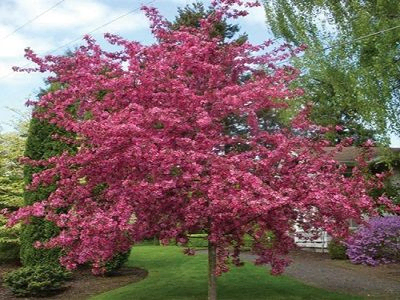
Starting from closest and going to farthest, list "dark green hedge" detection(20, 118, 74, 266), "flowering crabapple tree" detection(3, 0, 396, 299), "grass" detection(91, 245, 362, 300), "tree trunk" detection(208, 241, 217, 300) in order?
"flowering crabapple tree" detection(3, 0, 396, 299) → "tree trunk" detection(208, 241, 217, 300) → "grass" detection(91, 245, 362, 300) → "dark green hedge" detection(20, 118, 74, 266)

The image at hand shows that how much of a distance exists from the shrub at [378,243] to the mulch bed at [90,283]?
5935 millimetres

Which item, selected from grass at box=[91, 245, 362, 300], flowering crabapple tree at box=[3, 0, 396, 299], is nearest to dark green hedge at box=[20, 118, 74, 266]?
grass at box=[91, 245, 362, 300]

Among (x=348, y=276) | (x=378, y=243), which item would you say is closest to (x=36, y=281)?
(x=348, y=276)

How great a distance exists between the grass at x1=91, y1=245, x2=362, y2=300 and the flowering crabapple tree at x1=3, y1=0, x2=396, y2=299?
1.93 m

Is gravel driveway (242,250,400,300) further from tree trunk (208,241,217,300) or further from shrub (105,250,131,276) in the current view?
shrub (105,250,131,276)

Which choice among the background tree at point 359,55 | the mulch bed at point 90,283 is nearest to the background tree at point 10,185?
the mulch bed at point 90,283

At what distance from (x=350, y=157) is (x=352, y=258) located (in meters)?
6.03

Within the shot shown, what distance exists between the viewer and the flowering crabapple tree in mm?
6465

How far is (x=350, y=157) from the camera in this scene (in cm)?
2044

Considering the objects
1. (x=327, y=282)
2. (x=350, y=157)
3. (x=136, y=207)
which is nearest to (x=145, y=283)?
(x=327, y=282)

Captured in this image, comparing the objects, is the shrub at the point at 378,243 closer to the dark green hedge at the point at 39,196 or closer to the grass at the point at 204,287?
the grass at the point at 204,287

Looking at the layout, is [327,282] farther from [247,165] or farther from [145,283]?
[247,165]

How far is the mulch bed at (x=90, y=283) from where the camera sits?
1039cm

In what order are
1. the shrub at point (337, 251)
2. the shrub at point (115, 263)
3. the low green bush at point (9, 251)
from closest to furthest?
1. the shrub at point (115, 263)
2. the low green bush at point (9, 251)
3. the shrub at point (337, 251)
